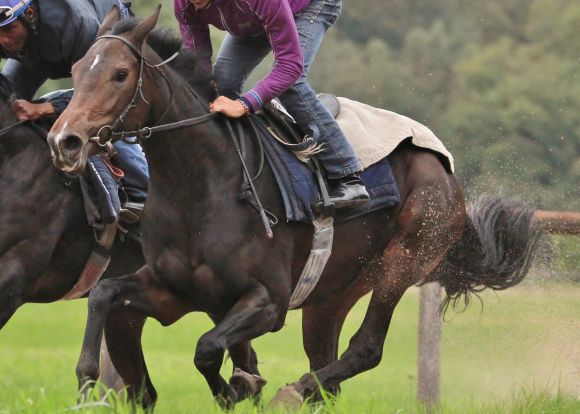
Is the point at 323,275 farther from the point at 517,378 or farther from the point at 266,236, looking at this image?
the point at 517,378

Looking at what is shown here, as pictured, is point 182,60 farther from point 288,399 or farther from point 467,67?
point 467,67

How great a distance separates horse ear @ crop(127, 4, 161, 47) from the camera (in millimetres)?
5898

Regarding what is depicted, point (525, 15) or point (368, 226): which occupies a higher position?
point (368, 226)

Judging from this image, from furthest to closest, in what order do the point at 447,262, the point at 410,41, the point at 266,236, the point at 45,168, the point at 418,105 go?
the point at 410,41 < the point at 418,105 < the point at 447,262 < the point at 45,168 < the point at 266,236

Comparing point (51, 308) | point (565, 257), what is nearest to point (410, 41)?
point (51, 308)

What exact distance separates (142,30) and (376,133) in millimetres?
1849

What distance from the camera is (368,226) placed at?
23.5 ft

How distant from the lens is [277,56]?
254 inches

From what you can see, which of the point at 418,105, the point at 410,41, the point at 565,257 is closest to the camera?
the point at 565,257

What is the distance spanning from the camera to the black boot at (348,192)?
683 centimetres

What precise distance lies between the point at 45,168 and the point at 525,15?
143 ft

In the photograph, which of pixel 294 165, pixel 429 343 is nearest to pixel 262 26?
pixel 294 165

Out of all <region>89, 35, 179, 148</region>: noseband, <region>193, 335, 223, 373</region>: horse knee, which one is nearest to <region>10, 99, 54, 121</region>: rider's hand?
<region>89, 35, 179, 148</region>: noseband

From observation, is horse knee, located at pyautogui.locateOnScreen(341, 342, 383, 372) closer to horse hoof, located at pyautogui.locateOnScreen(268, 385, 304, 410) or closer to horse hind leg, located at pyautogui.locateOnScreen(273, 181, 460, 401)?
horse hind leg, located at pyautogui.locateOnScreen(273, 181, 460, 401)
